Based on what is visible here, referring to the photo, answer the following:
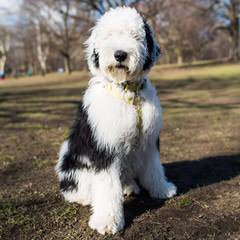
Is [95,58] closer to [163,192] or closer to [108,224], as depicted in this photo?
[108,224]

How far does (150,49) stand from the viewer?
367cm

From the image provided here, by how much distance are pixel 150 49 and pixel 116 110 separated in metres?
0.57

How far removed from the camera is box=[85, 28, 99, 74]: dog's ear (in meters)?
3.64

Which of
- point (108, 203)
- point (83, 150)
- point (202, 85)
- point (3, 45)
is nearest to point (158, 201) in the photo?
point (108, 203)

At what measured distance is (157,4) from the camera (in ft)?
99.6

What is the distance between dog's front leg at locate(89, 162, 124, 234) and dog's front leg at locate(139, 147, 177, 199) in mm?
509

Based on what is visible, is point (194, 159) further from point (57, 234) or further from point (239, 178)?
point (57, 234)

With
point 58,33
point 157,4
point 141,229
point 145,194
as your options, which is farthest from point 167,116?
point 58,33

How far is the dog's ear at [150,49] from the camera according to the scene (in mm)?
3629

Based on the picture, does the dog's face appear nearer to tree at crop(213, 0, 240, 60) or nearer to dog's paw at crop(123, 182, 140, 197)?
dog's paw at crop(123, 182, 140, 197)

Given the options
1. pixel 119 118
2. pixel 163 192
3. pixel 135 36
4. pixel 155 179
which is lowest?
pixel 163 192

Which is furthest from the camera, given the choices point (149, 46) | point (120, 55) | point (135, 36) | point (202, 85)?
point (202, 85)

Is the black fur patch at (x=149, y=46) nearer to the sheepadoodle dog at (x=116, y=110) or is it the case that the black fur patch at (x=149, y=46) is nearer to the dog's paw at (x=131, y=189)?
the sheepadoodle dog at (x=116, y=110)

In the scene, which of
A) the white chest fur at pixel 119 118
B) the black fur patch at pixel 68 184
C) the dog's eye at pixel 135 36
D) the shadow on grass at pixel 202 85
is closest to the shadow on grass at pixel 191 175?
the black fur patch at pixel 68 184
